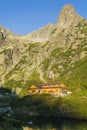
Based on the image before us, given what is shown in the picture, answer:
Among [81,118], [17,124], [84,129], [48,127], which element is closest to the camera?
[17,124]

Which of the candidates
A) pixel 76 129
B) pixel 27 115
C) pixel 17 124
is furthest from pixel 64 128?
pixel 27 115

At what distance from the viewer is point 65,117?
647 ft

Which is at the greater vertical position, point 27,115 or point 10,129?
point 27,115

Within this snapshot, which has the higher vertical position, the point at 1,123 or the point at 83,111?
the point at 83,111

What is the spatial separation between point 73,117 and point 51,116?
1378 centimetres

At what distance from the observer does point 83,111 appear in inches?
7859

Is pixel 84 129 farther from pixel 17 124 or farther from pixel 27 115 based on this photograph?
pixel 27 115

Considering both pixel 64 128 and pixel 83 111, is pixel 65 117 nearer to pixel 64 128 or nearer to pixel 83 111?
pixel 83 111

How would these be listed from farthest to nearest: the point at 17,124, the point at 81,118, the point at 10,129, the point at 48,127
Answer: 1. the point at 81,118
2. the point at 48,127
3. the point at 17,124
4. the point at 10,129

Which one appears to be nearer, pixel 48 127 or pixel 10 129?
pixel 10 129

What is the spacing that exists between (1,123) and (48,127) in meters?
52.3

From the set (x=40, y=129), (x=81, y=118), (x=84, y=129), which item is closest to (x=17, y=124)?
(x=40, y=129)

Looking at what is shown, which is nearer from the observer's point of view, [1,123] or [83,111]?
[1,123]

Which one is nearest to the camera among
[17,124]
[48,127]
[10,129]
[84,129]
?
[10,129]
